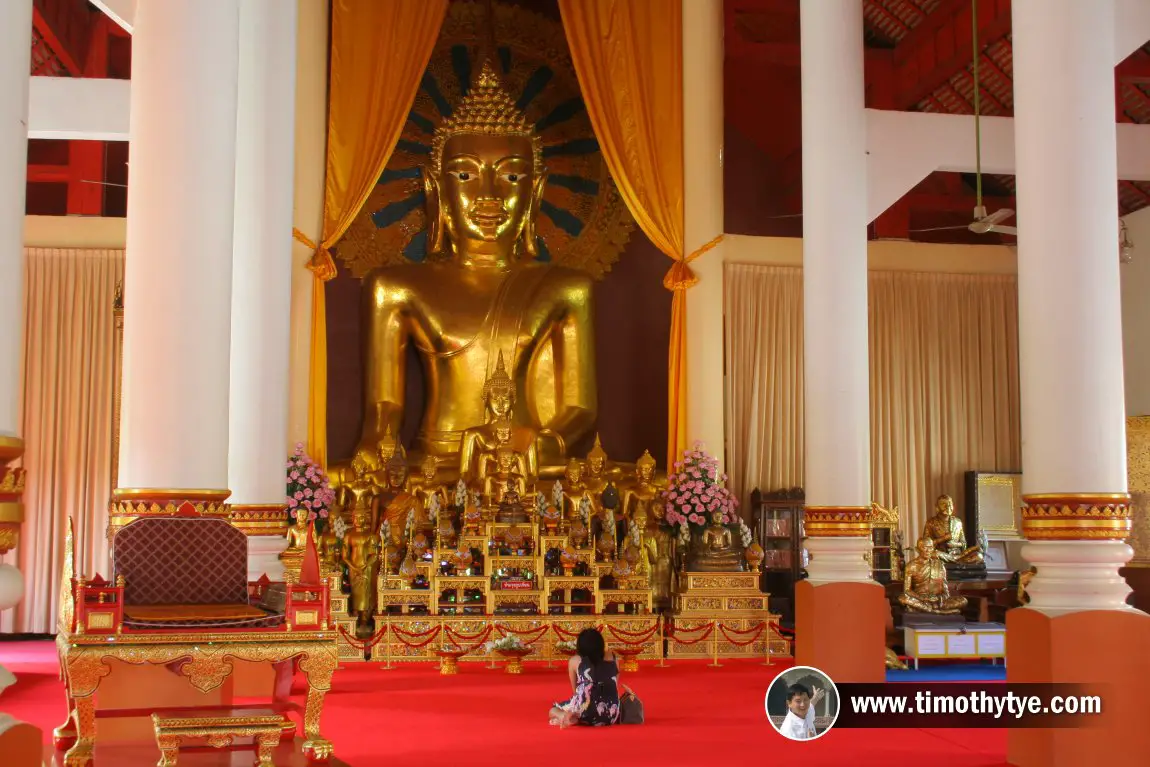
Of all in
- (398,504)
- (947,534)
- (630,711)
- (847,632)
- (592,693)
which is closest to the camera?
(592,693)

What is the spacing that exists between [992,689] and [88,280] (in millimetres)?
8522

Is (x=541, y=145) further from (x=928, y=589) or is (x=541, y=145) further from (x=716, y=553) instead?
(x=928, y=589)

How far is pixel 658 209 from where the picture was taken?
11.4m

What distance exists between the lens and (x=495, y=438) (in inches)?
429

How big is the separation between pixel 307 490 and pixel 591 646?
436 centimetres

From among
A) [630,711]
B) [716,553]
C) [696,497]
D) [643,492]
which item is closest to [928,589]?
[716,553]

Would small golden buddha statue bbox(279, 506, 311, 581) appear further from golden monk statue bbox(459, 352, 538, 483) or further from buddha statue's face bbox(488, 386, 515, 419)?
buddha statue's face bbox(488, 386, 515, 419)

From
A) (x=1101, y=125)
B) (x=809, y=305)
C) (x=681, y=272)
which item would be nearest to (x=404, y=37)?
(x=681, y=272)

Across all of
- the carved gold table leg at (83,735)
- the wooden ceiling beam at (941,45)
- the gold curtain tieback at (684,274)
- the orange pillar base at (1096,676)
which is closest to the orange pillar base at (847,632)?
the orange pillar base at (1096,676)

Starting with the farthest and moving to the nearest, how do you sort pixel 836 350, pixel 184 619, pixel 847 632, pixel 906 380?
pixel 906 380, pixel 836 350, pixel 847 632, pixel 184 619

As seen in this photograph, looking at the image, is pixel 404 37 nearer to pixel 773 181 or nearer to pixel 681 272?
pixel 681 272

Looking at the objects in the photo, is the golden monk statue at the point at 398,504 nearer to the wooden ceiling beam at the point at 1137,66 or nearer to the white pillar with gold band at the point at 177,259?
the white pillar with gold band at the point at 177,259

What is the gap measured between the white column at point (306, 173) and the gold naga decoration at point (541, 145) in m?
1.38

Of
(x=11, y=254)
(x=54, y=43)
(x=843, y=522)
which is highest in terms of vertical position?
(x=54, y=43)
